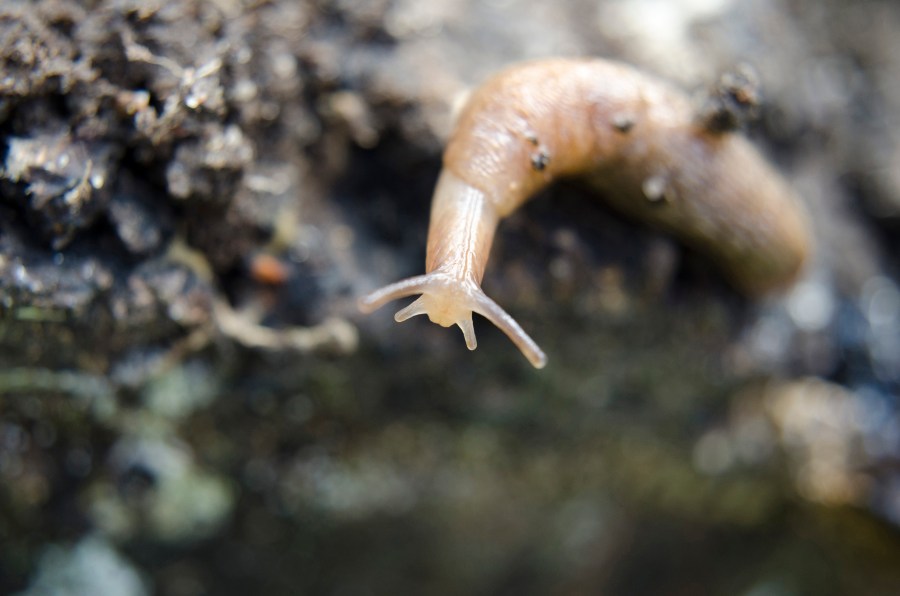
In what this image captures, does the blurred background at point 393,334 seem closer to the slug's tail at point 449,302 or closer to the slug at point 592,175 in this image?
the slug at point 592,175

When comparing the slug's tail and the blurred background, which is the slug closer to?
the slug's tail

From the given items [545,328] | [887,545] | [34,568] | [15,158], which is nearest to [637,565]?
[887,545]

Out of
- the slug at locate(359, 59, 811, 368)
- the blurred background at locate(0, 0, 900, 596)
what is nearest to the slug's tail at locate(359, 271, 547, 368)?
the slug at locate(359, 59, 811, 368)

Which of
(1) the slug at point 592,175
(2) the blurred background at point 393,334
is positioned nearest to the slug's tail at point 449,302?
(1) the slug at point 592,175

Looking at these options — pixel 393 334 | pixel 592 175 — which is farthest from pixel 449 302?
pixel 592 175

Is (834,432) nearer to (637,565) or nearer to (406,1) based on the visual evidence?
(637,565)

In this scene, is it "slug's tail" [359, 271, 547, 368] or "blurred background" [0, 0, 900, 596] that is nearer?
"slug's tail" [359, 271, 547, 368]

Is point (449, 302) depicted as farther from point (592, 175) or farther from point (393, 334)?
point (592, 175)
